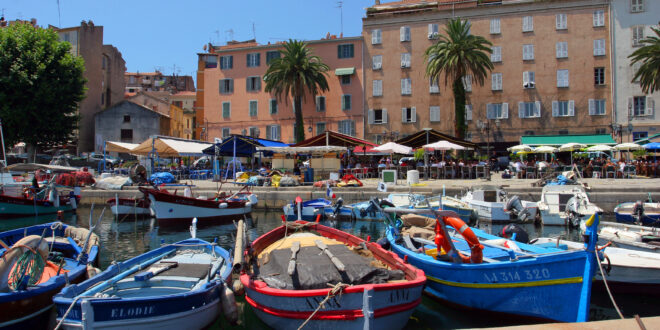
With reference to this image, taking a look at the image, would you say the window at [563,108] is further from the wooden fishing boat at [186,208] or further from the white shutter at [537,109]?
the wooden fishing boat at [186,208]

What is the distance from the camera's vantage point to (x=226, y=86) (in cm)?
4794

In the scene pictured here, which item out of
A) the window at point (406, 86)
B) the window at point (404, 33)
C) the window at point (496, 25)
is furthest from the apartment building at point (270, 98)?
the window at point (496, 25)

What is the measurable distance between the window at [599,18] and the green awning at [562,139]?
9829mm

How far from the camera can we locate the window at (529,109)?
1571 inches

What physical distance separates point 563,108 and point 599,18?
827 centimetres

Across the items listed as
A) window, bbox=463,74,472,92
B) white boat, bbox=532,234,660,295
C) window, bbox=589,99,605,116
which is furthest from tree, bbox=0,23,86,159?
window, bbox=589,99,605,116

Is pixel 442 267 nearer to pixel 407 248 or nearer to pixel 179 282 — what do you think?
pixel 407 248

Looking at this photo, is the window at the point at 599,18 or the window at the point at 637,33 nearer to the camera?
the window at the point at 637,33

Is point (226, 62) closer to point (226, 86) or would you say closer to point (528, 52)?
point (226, 86)

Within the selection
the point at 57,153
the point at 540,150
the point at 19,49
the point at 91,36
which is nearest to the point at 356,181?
the point at 540,150

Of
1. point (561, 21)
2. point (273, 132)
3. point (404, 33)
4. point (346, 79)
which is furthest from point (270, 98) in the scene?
point (561, 21)

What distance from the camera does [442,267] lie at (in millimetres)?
8062

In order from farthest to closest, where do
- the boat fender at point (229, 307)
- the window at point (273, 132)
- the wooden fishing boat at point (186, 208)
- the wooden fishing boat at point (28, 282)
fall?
1. the window at point (273, 132)
2. the wooden fishing boat at point (186, 208)
3. the boat fender at point (229, 307)
4. the wooden fishing boat at point (28, 282)

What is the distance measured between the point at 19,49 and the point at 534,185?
39.1 metres
